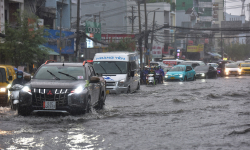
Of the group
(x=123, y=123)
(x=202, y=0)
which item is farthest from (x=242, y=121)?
(x=202, y=0)

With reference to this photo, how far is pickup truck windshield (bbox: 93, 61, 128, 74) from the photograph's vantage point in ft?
68.8

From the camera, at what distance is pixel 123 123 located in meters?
10.4

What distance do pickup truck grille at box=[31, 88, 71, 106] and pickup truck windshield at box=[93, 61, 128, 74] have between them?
33.0 ft

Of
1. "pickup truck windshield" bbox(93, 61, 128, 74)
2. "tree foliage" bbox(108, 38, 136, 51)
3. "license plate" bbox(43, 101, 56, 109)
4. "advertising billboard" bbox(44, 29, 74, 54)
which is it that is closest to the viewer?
"license plate" bbox(43, 101, 56, 109)

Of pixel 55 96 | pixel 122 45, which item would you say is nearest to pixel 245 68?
pixel 122 45

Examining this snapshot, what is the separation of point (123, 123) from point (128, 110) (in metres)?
3.11

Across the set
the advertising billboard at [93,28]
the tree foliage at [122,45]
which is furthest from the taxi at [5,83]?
the tree foliage at [122,45]

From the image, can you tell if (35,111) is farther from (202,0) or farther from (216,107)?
(202,0)

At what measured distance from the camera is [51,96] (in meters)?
10.8

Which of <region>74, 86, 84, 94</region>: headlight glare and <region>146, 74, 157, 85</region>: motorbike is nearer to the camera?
<region>74, 86, 84, 94</region>: headlight glare

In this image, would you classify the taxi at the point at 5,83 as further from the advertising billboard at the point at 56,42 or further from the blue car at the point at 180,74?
the advertising billboard at the point at 56,42

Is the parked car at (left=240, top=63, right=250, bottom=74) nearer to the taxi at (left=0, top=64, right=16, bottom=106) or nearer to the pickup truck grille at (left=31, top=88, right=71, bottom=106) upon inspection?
the taxi at (left=0, top=64, right=16, bottom=106)

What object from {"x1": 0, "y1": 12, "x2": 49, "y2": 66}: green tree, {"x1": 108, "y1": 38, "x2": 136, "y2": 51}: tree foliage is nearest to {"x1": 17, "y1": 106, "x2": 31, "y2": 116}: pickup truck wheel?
{"x1": 0, "y1": 12, "x2": 49, "y2": 66}: green tree

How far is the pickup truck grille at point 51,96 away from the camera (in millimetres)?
10822
